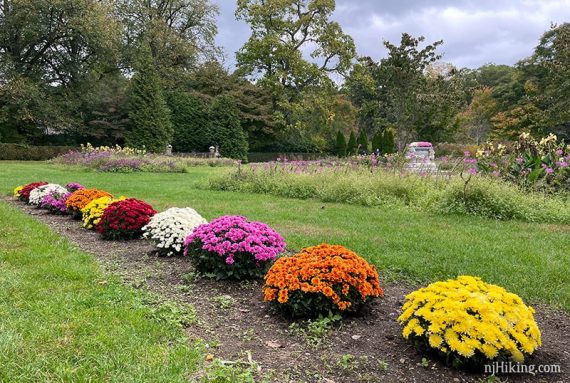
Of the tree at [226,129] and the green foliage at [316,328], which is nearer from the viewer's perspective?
the green foliage at [316,328]

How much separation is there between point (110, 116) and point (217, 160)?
10202 mm

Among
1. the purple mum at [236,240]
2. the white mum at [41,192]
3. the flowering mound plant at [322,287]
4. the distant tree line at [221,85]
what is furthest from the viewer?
the distant tree line at [221,85]

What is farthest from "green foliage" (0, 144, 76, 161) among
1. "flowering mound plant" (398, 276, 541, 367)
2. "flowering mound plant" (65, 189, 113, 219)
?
"flowering mound plant" (398, 276, 541, 367)

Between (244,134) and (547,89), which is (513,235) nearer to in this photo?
(547,89)

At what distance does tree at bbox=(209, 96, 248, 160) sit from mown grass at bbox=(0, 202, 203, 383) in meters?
29.3

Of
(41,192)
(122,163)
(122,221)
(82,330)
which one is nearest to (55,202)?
(41,192)

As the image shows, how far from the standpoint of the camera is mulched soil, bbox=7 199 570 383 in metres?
2.39

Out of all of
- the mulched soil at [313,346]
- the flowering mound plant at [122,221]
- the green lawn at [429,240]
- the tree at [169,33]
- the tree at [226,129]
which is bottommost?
the mulched soil at [313,346]

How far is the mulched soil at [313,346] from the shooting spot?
2.39 meters

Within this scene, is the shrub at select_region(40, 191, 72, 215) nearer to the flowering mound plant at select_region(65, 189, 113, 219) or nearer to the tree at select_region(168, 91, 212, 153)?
the flowering mound plant at select_region(65, 189, 113, 219)

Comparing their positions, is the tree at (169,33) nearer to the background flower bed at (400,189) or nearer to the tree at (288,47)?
the tree at (288,47)

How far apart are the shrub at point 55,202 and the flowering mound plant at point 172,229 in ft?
10.9

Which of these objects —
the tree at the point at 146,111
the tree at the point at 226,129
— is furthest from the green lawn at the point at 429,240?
the tree at the point at 226,129

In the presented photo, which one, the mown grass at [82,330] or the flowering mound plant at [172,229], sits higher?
the flowering mound plant at [172,229]
